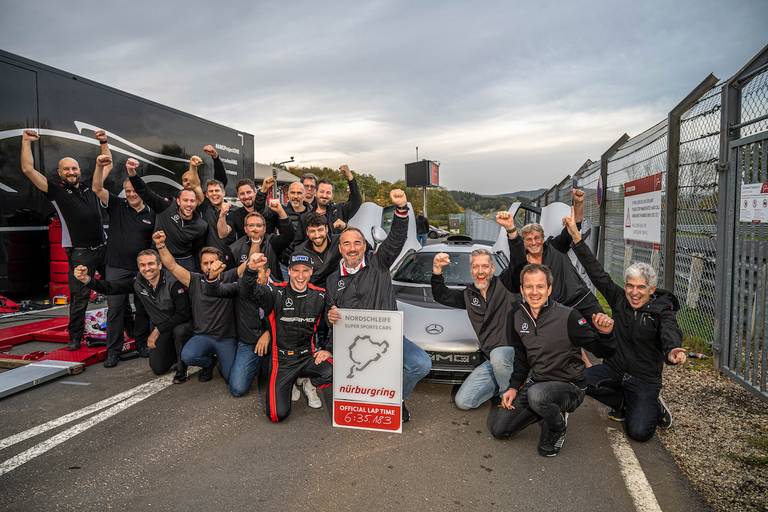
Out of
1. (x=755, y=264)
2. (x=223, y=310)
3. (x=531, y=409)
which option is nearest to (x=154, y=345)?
(x=223, y=310)

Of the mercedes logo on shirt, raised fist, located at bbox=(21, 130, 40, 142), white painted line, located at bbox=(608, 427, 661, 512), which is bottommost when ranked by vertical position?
white painted line, located at bbox=(608, 427, 661, 512)

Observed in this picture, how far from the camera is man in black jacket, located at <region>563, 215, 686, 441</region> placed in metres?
3.30

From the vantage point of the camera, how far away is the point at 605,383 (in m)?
3.61

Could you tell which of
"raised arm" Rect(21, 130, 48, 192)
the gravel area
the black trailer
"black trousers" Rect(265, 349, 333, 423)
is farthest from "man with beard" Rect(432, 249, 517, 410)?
the black trailer

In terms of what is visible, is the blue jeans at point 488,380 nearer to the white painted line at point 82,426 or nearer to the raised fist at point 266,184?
the white painted line at point 82,426

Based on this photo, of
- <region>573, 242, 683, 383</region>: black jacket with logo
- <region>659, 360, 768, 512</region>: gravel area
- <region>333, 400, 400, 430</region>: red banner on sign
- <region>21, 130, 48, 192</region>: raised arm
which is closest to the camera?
<region>659, 360, 768, 512</region>: gravel area

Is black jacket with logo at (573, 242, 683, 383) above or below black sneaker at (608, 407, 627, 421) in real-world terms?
above

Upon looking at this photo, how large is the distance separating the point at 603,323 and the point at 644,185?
392cm

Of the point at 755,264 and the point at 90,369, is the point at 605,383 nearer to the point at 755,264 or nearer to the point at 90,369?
the point at 755,264

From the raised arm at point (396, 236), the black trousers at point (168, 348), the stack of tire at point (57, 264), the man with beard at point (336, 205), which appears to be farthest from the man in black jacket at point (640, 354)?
the stack of tire at point (57, 264)

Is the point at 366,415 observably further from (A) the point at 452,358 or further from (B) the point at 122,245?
(B) the point at 122,245

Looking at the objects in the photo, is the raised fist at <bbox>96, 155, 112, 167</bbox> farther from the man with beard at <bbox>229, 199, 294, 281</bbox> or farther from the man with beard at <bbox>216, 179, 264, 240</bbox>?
the man with beard at <bbox>229, 199, 294, 281</bbox>

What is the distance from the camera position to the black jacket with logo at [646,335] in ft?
10.7

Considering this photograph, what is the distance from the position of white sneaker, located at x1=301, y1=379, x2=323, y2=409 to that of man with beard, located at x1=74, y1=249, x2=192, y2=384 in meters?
1.29
